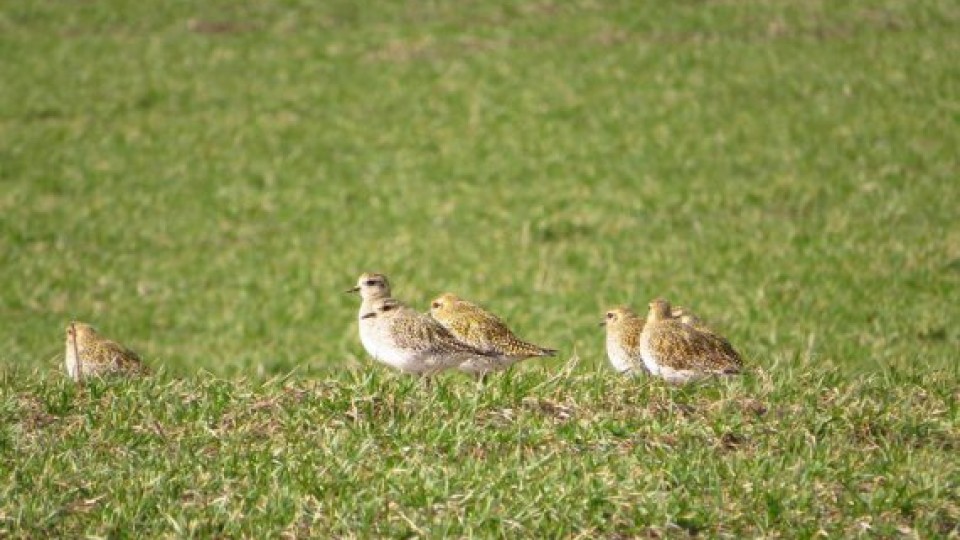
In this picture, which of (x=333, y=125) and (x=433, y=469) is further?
(x=333, y=125)

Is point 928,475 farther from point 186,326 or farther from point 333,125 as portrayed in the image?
point 333,125

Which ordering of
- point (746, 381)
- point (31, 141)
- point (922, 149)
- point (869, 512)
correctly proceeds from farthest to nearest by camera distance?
point (31, 141) < point (922, 149) < point (746, 381) < point (869, 512)

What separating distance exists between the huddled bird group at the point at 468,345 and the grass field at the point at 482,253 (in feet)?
0.68

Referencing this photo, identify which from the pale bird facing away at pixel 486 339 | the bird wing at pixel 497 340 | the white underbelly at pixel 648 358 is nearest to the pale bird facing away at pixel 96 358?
the pale bird facing away at pixel 486 339

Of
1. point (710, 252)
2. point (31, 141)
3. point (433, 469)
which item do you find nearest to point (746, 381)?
point (433, 469)

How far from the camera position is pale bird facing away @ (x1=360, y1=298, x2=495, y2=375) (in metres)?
9.57

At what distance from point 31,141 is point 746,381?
20.8 metres

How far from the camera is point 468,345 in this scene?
9.84m

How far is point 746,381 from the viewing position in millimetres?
9484

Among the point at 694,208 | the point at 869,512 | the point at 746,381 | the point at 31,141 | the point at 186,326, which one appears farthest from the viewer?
the point at 31,141

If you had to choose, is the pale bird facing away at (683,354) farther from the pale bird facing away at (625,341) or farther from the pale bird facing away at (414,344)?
the pale bird facing away at (414,344)

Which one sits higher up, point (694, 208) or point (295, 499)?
point (295, 499)

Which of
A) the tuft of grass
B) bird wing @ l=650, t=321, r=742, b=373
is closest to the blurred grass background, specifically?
bird wing @ l=650, t=321, r=742, b=373

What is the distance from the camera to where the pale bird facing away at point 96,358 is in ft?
32.8
